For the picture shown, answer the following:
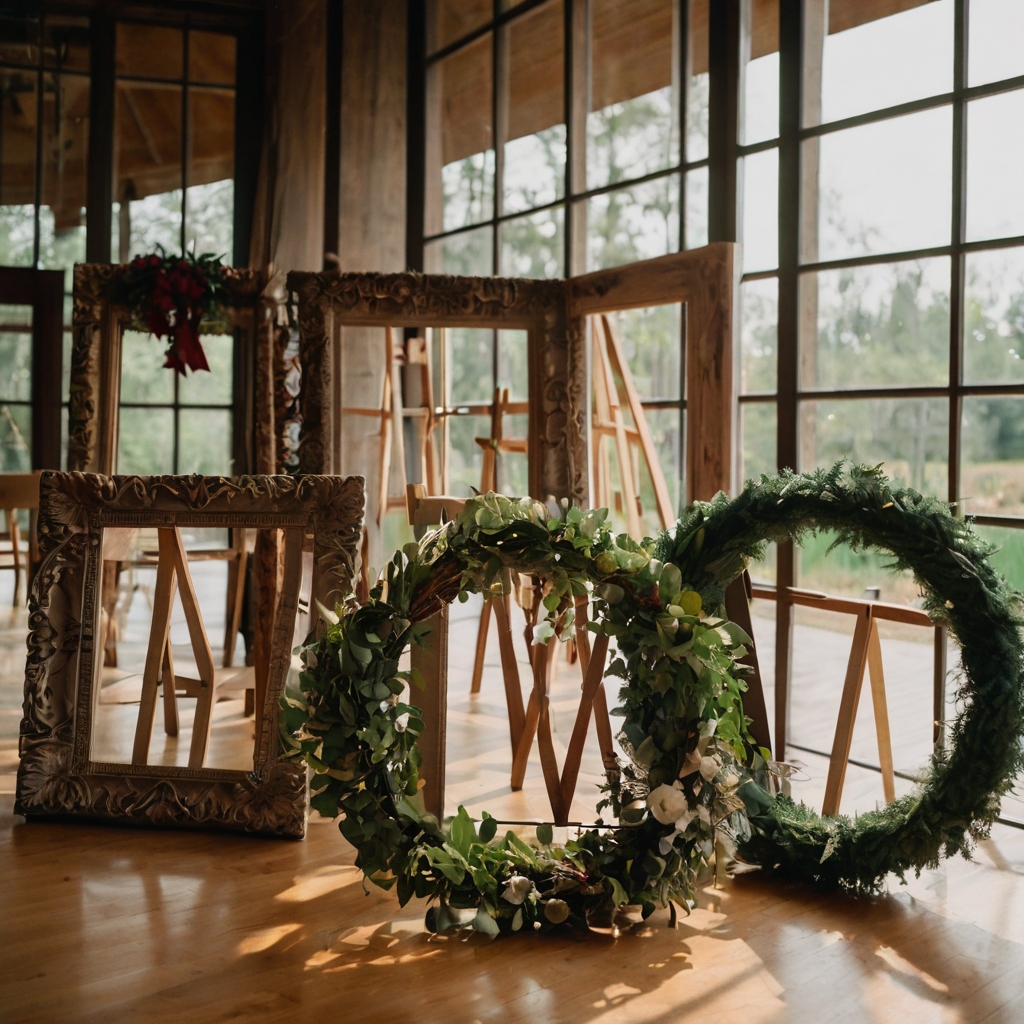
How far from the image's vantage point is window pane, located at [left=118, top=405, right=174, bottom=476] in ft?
20.4

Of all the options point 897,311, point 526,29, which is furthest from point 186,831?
point 526,29

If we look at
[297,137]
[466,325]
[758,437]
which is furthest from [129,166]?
[758,437]

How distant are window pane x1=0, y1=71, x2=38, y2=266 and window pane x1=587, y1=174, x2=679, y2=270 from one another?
11.5 feet

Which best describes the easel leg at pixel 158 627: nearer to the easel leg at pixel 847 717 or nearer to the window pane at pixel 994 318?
the easel leg at pixel 847 717

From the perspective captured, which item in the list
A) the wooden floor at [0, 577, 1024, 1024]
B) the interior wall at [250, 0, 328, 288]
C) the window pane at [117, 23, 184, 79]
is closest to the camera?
the wooden floor at [0, 577, 1024, 1024]

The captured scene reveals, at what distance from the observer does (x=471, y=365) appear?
5262 millimetres

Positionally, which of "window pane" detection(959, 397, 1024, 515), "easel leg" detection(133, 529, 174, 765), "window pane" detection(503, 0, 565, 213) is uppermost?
"window pane" detection(503, 0, 565, 213)

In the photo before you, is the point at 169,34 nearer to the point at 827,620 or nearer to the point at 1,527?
the point at 1,527

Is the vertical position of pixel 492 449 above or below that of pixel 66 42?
below

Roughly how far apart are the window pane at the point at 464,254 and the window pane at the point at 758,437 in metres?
1.80

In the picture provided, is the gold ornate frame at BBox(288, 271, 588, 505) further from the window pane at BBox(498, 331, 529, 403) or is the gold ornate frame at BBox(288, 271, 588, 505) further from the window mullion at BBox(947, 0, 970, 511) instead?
the window mullion at BBox(947, 0, 970, 511)

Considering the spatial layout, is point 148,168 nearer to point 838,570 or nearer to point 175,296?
point 175,296

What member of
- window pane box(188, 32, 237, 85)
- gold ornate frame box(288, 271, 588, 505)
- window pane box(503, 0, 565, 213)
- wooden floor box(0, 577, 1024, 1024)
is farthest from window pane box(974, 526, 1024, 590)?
window pane box(188, 32, 237, 85)

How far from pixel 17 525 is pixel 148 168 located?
2159 mm
